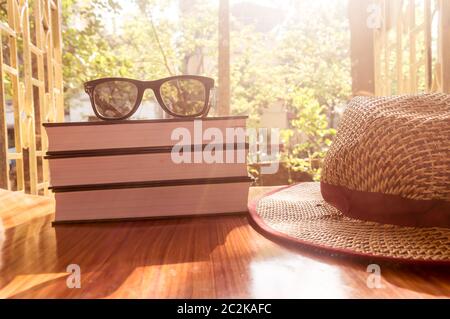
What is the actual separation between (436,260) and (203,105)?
451 mm

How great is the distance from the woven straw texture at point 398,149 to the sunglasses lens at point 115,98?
36cm

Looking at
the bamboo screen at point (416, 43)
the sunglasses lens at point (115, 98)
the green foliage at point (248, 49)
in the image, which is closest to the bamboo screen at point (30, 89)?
the sunglasses lens at point (115, 98)

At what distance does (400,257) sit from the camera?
36cm

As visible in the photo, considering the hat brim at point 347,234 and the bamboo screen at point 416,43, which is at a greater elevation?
the bamboo screen at point 416,43

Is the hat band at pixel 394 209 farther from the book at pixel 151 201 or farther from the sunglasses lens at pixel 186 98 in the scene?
the sunglasses lens at pixel 186 98

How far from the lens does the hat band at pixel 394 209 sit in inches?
18.0

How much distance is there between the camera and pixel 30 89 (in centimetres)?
125

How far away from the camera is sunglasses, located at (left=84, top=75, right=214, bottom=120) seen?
0.67 metres

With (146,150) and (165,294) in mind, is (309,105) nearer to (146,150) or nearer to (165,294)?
(146,150)

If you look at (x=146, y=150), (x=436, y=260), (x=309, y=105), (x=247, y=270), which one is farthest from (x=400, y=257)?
(x=309, y=105)

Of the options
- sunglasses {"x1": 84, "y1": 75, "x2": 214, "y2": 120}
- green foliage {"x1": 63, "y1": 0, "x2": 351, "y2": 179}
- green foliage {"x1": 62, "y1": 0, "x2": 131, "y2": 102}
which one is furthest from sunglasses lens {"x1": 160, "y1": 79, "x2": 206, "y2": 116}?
green foliage {"x1": 63, "y1": 0, "x2": 351, "y2": 179}

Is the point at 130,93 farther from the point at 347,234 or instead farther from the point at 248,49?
the point at 248,49
